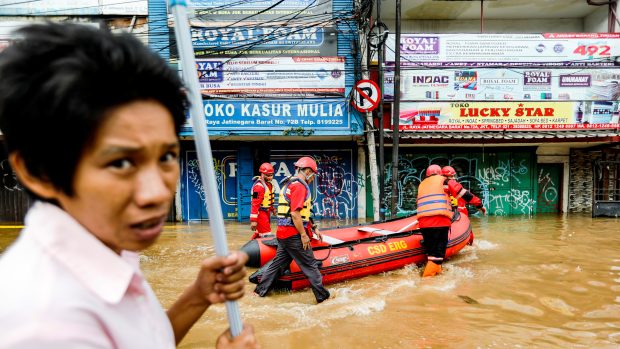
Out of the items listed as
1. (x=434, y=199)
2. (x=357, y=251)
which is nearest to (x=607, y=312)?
(x=434, y=199)

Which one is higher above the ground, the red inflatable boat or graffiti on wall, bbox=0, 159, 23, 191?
graffiti on wall, bbox=0, 159, 23, 191

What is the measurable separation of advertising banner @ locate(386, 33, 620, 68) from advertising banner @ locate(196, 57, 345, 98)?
2.31 metres

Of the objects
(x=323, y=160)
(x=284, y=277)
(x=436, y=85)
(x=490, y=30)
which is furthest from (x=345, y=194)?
(x=490, y=30)

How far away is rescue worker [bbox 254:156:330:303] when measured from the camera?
15.7 ft

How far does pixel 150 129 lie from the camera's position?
76 cm

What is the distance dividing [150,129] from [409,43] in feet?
38.3

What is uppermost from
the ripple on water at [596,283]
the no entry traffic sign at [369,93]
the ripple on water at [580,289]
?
the no entry traffic sign at [369,93]

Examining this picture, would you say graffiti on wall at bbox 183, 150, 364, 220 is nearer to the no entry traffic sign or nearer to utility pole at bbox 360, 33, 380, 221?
utility pole at bbox 360, 33, 380, 221

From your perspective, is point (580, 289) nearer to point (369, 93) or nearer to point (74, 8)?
point (369, 93)

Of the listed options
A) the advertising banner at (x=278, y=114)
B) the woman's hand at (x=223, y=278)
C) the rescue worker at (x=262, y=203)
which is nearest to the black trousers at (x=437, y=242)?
the rescue worker at (x=262, y=203)

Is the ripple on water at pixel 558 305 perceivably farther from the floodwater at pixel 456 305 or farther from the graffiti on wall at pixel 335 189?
the graffiti on wall at pixel 335 189

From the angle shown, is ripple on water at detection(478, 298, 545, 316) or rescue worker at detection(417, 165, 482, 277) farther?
rescue worker at detection(417, 165, 482, 277)

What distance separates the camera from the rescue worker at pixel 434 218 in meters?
5.77

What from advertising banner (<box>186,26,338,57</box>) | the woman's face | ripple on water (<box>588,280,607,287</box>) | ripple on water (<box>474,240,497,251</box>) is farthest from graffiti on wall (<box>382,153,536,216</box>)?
the woman's face
